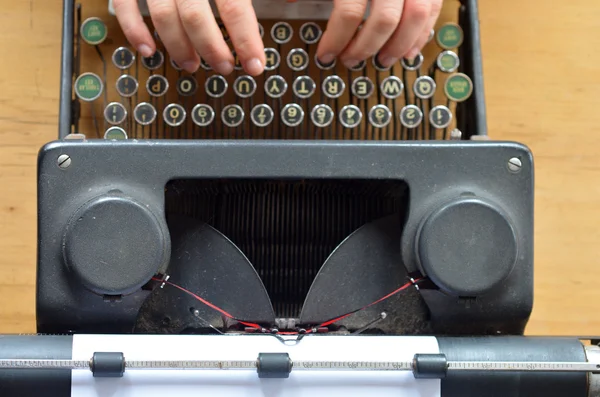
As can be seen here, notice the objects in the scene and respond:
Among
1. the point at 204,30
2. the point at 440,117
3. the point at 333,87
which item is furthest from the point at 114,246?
the point at 440,117

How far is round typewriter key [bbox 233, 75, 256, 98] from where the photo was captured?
1.07m

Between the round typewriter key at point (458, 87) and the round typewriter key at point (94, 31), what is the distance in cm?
57

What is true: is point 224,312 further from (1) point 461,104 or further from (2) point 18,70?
(2) point 18,70

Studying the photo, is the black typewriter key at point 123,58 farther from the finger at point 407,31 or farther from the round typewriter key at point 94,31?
the finger at point 407,31

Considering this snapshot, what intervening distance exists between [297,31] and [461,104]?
0.32 meters

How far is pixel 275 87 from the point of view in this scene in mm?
1057

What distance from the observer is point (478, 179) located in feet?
2.93

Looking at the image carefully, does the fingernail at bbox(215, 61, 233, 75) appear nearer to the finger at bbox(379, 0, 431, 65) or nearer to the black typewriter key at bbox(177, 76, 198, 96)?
the black typewriter key at bbox(177, 76, 198, 96)

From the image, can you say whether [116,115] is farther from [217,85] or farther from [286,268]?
[286,268]

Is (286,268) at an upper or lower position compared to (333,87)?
lower

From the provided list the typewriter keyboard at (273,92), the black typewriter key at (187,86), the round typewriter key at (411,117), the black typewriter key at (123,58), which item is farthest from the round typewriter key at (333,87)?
the black typewriter key at (123,58)

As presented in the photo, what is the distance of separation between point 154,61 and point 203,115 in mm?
127

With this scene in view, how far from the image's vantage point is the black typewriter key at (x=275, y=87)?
1.06 metres

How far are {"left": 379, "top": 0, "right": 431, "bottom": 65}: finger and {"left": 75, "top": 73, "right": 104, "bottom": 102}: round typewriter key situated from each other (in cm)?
45
